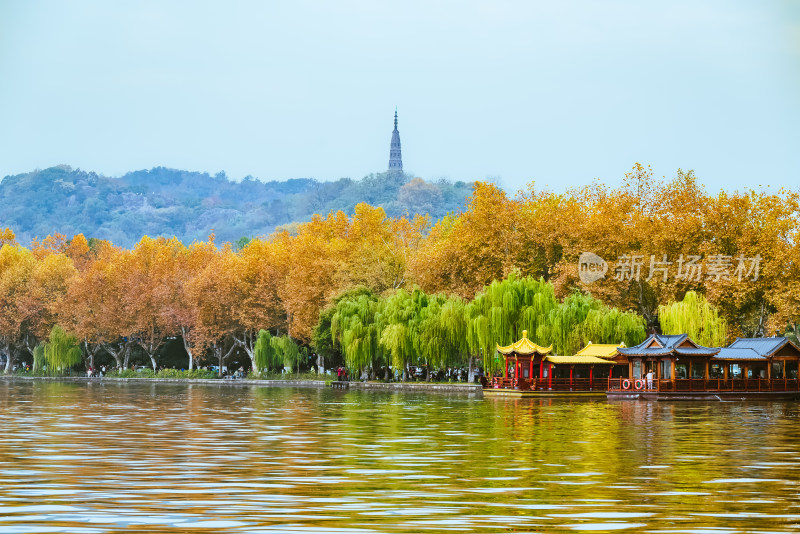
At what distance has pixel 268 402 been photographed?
50188mm

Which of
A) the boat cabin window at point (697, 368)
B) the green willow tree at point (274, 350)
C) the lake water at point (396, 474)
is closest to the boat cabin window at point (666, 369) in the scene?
the boat cabin window at point (697, 368)

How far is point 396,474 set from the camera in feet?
64.0

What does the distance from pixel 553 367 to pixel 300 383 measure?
81.7 ft

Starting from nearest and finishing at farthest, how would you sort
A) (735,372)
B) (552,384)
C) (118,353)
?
(552,384) < (735,372) < (118,353)

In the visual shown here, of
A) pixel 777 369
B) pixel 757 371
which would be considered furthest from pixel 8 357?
pixel 777 369

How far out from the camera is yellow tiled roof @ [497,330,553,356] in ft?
191

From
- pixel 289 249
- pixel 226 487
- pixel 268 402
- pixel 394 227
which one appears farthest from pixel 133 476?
pixel 394 227

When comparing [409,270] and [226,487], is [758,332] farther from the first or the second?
[226,487]

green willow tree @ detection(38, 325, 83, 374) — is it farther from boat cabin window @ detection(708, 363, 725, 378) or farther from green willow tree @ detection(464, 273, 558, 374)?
boat cabin window @ detection(708, 363, 725, 378)

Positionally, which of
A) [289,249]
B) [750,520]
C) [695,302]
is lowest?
[750,520]

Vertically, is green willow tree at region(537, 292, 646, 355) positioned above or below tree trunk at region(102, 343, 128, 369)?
above

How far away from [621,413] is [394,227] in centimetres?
5752

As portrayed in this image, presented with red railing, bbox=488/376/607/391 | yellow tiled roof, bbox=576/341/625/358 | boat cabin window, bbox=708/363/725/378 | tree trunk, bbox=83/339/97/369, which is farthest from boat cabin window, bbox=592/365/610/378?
tree trunk, bbox=83/339/97/369

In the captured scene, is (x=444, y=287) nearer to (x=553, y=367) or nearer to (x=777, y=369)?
(x=553, y=367)
